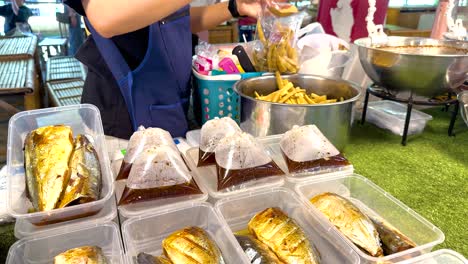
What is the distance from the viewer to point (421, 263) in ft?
2.00

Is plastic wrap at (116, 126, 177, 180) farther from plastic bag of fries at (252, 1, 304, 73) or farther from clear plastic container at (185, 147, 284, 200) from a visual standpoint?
plastic bag of fries at (252, 1, 304, 73)

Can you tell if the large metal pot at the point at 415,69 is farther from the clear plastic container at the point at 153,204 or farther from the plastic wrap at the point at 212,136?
the clear plastic container at the point at 153,204

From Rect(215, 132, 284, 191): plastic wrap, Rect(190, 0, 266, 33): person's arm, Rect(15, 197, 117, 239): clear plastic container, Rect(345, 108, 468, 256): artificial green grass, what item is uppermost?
Rect(190, 0, 266, 33): person's arm

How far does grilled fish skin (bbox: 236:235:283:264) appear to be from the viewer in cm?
62

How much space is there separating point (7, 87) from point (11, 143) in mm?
1129

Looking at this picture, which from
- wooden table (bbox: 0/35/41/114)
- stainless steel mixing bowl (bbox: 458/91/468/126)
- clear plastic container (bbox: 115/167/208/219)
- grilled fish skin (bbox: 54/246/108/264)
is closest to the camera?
grilled fish skin (bbox: 54/246/108/264)

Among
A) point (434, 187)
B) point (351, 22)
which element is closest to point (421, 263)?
point (434, 187)

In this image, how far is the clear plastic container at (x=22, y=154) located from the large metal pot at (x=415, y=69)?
0.91m

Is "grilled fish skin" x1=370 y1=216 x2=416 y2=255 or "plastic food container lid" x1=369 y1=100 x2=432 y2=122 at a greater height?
"grilled fish skin" x1=370 y1=216 x2=416 y2=255

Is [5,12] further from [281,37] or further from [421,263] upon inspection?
[421,263]

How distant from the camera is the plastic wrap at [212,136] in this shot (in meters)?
0.84

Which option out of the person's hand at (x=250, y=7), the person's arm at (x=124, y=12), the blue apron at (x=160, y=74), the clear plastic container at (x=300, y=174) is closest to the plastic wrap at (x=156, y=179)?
the clear plastic container at (x=300, y=174)

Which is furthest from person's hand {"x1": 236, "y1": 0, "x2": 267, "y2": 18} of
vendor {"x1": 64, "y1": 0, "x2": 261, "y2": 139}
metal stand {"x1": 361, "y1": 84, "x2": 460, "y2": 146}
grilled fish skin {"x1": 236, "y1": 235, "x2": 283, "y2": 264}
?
grilled fish skin {"x1": 236, "y1": 235, "x2": 283, "y2": 264}

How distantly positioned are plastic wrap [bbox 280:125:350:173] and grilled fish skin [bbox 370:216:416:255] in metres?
0.18
